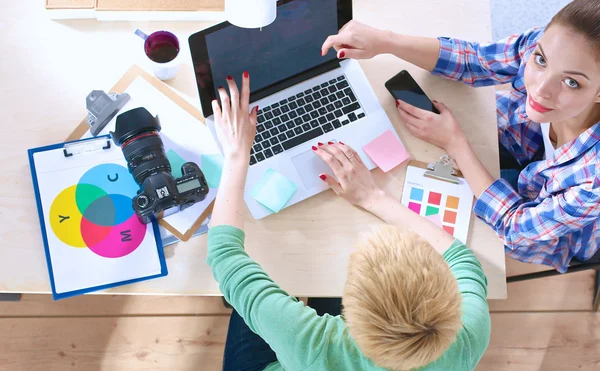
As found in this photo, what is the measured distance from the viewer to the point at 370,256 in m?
0.83

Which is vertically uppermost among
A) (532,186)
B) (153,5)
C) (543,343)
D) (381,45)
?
(153,5)

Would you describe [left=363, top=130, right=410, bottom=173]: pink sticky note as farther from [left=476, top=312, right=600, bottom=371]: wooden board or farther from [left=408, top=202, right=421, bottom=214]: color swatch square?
[left=476, top=312, right=600, bottom=371]: wooden board

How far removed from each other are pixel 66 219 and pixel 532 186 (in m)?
1.02

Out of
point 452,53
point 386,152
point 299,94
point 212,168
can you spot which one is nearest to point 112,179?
point 212,168

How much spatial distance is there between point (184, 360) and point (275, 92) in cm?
95

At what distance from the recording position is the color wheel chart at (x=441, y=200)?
A: 3.82 ft

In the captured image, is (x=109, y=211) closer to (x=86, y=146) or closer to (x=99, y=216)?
(x=99, y=216)

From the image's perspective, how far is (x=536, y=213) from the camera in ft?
3.70

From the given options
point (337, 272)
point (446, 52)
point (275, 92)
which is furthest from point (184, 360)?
point (446, 52)

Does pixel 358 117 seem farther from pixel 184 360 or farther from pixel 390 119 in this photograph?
pixel 184 360

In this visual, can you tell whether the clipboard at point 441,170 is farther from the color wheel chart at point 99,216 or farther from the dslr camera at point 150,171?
the color wheel chart at point 99,216

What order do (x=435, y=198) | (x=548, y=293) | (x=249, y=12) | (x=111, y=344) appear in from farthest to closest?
A: (x=548, y=293) < (x=111, y=344) < (x=435, y=198) < (x=249, y=12)

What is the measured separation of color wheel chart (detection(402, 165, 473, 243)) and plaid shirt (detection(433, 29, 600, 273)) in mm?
37

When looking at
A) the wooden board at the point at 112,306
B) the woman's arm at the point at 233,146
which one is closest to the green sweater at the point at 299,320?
the woman's arm at the point at 233,146
